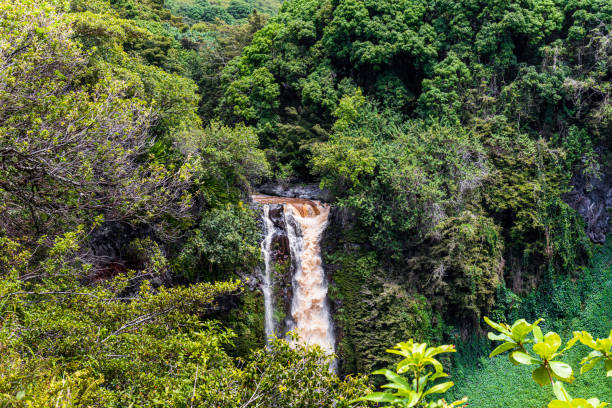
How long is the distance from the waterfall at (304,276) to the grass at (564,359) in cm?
466

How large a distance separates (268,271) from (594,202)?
1330 centimetres

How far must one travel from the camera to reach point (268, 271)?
12.3 meters

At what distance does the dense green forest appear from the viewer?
208 inches

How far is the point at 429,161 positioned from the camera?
13594 mm

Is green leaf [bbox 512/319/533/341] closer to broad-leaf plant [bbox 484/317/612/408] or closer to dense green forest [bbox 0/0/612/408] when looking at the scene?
broad-leaf plant [bbox 484/317/612/408]

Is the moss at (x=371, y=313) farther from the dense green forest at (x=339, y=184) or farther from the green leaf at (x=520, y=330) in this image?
the green leaf at (x=520, y=330)

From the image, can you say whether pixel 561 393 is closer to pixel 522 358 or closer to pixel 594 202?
pixel 522 358

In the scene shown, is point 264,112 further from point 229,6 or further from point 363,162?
point 229,6

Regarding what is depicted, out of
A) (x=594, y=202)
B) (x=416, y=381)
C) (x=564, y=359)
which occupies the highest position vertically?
(x=416, y=381)

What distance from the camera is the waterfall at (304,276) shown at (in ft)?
39.9

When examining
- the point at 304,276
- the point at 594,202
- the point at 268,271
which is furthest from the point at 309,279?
the point at 594,202

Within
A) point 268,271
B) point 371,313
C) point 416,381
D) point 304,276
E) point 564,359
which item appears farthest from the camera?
point 304,276

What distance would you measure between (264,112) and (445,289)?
11.0 m

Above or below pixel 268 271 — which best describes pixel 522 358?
above
